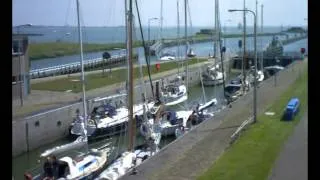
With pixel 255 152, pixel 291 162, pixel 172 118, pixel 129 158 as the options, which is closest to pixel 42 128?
pixel 172 118

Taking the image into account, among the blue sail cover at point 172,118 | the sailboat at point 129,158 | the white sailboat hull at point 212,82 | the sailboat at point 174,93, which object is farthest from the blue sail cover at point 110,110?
the white sailboat hull at point 212,82

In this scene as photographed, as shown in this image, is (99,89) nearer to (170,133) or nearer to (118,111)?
(118,111)

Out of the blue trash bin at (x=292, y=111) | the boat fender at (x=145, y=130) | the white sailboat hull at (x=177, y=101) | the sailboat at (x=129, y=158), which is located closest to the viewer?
the sailboat at (x=129, y=158)

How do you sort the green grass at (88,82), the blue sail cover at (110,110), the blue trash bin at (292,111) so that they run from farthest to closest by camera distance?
the green grass at (88,82) → the blue sail cover at (110,110) → the blue trash bin at (292,111)

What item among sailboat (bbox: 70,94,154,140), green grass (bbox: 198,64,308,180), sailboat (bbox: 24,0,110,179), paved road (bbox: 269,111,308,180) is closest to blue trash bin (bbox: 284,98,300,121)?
green grass (bbox: 198,64,308,180)

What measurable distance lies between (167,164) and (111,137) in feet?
30.6

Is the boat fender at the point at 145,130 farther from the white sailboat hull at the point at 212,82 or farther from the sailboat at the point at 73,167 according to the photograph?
the white sailboat hull at the point at 212,82

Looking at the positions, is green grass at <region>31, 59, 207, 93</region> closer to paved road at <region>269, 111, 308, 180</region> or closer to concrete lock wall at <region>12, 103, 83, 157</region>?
concrete lock wall at <region>12, 103, 83, 157</region>

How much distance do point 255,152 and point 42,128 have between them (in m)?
10.6

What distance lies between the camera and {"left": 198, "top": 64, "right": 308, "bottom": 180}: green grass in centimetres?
1043

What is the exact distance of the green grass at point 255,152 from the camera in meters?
10.4

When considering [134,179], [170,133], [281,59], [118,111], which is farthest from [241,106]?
[281,59]

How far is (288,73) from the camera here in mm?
33125

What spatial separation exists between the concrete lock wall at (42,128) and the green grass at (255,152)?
26.9ft
